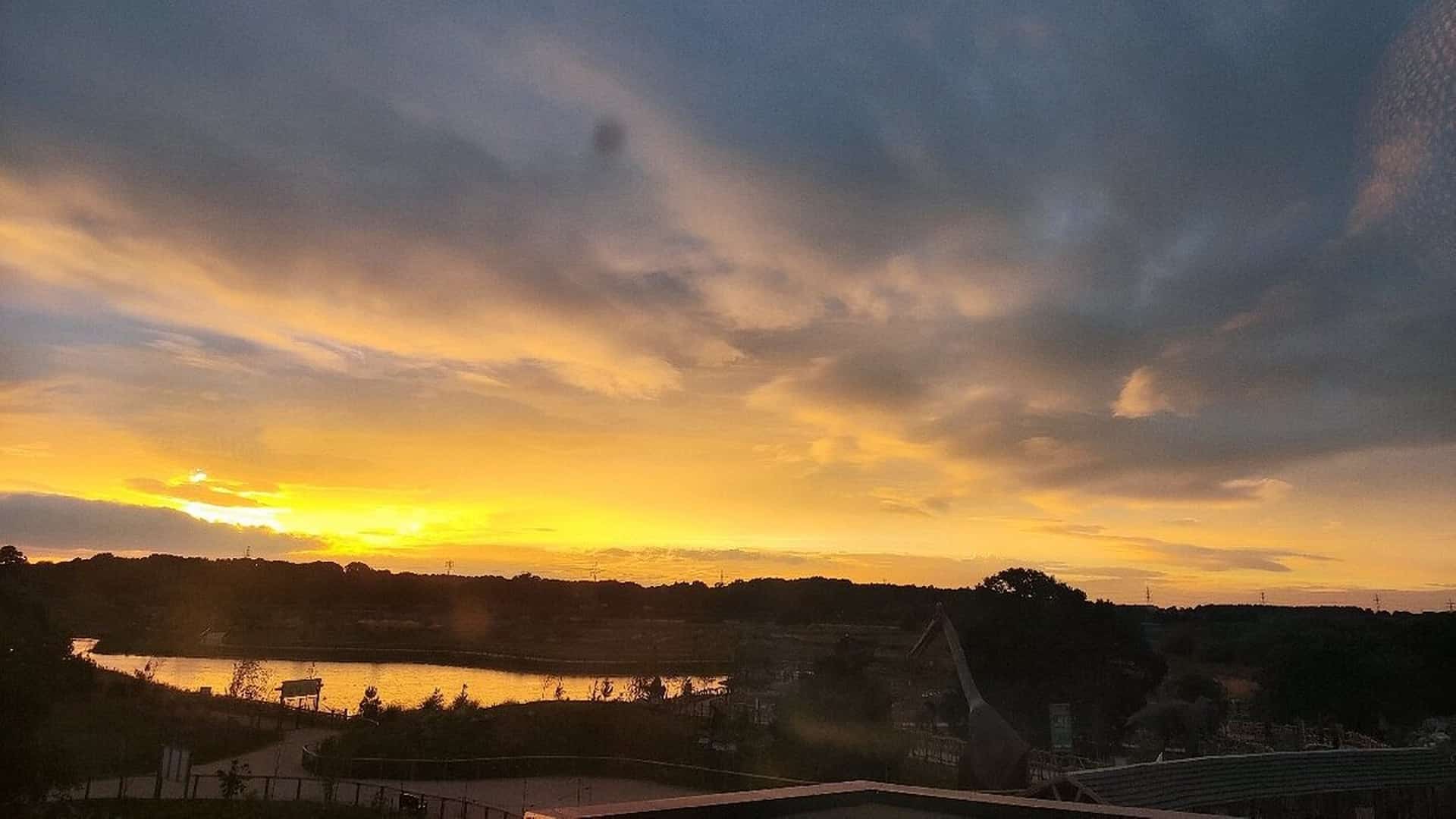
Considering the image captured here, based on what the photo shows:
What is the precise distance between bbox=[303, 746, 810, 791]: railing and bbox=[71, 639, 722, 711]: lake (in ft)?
98.9

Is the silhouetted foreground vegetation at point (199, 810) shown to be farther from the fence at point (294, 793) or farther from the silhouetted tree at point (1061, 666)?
the silhouetted tree at point (1061, 666)

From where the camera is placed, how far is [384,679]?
308 ft

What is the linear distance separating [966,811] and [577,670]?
342 ft

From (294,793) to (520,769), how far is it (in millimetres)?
10460

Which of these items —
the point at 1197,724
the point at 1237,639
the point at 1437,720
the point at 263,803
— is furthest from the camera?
the point at 1237,639

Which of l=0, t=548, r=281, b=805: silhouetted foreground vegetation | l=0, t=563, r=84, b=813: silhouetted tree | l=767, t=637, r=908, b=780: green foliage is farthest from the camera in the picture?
l=767, t=637, r=908, b=780: green foliage

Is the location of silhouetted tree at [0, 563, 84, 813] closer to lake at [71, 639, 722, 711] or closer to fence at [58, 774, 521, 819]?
fence at [58, 774, 521, 819]

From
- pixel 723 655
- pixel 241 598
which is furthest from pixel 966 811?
pixel 241 598

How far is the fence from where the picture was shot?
2891 cm

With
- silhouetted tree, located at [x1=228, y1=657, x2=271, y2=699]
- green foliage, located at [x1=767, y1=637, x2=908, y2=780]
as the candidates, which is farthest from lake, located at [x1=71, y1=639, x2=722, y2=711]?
green foliage, located at [x1=767, y1=637, x2=908, y2=780]

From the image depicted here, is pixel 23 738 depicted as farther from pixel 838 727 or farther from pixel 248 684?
pixel 248 684

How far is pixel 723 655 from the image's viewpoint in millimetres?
127562

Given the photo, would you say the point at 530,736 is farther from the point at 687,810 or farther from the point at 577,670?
the point at 577,670

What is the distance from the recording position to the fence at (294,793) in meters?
28.9
